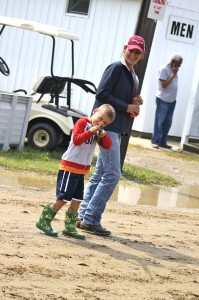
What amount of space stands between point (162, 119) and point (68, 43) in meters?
3.27

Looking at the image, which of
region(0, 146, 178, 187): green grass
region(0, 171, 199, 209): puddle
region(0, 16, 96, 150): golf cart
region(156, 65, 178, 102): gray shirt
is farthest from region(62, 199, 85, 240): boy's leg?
region(156, 65, 178, 102): gray shirt

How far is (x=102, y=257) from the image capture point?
8.58 metres

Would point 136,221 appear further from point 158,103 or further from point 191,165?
point 158,103

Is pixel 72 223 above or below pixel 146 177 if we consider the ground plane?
above

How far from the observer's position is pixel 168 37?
20.7 m

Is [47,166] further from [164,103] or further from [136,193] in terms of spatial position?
[164,103]

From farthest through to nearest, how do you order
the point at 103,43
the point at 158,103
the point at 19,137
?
the point at 103,43 < the point at 158,103 < the point at 19,137

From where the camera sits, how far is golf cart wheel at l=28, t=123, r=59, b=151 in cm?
1661

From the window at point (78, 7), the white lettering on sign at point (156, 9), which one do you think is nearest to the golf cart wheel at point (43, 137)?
the white lettering on sign at point (156, 9)

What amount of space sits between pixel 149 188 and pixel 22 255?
6.50 metres

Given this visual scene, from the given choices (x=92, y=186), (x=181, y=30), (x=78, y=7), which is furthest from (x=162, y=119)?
(x=92, y=186)

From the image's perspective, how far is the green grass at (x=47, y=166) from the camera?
1416cm

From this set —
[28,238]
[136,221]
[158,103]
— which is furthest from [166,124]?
[28,238]

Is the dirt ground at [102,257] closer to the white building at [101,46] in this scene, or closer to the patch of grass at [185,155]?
the patch of grass at [185,155]
